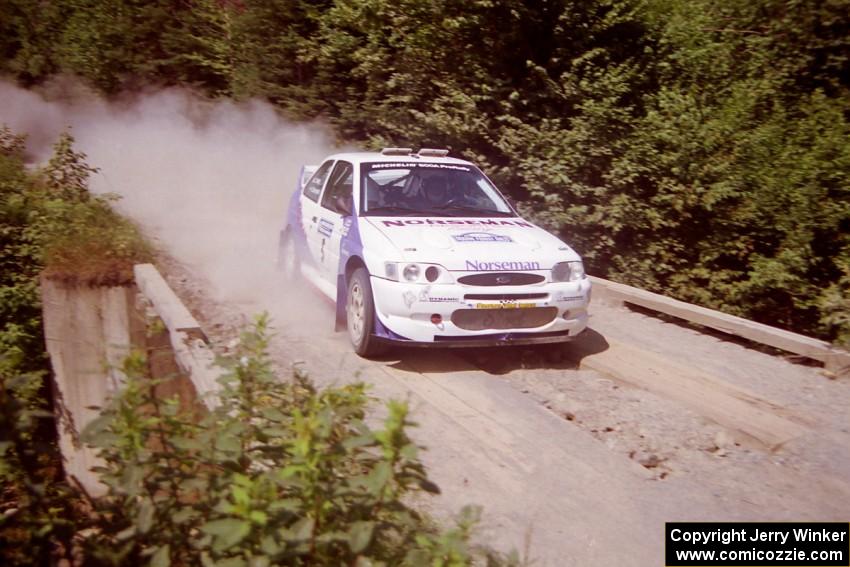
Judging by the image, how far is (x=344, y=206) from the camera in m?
7.25

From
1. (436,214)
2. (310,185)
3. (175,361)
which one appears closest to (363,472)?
(175,361)

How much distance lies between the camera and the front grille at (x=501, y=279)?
6066 millimetres

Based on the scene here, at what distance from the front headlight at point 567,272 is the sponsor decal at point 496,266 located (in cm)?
28

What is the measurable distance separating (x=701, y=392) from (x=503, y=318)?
5.78ft

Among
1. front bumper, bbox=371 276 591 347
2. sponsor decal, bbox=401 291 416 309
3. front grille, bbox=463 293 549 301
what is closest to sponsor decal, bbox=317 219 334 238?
front bumper, bbox=371 276 591 347

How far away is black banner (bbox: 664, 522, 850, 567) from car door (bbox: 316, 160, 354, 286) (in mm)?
4246

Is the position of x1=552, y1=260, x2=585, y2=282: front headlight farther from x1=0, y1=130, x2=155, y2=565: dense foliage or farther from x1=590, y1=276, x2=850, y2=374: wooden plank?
x1=0, y1=130, x2=155, y2=565: dense foliage

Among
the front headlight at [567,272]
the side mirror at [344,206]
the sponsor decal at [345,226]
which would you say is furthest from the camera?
the side mirror at [344,206]

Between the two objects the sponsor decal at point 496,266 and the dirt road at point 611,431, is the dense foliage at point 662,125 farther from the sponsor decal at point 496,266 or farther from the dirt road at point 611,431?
the sponsor decal at point 496,266

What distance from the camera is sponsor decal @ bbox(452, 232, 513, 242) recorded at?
21.1 ft

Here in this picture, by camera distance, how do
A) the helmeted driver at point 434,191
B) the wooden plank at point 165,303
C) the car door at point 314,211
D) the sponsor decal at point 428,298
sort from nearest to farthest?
the wooden plank at point 165,303 < the sponsor decal at point 428,298 < the helmeted driver at point 434,191 < the car door at point 314,211

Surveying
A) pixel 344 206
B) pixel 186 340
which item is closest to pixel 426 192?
pixel 344 206

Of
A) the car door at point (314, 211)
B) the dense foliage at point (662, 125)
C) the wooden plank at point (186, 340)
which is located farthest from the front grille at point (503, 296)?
the dense foliage at point (662, 125)

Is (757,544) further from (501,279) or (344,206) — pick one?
(344,206)
